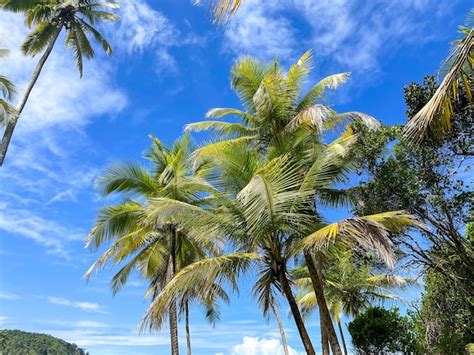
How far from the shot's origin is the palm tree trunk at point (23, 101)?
44.0ft

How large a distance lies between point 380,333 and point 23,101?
48.3ft

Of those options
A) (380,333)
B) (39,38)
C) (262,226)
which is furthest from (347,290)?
(39,38)

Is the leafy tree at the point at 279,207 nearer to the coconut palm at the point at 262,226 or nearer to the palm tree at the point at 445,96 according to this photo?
the coconut palm at the point at 262,226

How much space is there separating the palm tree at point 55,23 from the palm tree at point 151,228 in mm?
4207

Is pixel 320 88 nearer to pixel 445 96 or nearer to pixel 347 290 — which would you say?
pixel 445 96

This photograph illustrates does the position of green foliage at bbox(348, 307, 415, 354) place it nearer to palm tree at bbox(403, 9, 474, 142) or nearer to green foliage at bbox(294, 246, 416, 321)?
green foliage at bbox(294, 246, 416, 321)

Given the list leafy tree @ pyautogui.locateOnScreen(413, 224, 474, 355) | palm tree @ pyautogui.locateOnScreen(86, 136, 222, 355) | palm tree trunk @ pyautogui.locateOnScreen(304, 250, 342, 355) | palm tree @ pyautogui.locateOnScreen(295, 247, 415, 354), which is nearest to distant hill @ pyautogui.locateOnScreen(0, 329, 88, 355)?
palm tree @ pyautogui.locateOnScreen(295, 247, 415, 354)

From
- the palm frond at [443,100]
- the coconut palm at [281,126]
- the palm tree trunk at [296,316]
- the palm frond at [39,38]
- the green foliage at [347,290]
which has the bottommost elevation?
the palm tree trunk at [296,316]

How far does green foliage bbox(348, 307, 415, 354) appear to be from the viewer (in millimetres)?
16172

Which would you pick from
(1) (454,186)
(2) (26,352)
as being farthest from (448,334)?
(2) (26,352)

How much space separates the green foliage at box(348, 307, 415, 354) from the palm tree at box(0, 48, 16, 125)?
13680mm

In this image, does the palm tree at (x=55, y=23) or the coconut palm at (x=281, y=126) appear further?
the palm tree at (x=55, y=23)

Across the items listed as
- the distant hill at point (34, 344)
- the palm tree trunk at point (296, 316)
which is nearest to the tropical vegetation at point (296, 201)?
the palm tree trunk at point (296, 316)

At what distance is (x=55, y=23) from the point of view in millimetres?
16094
